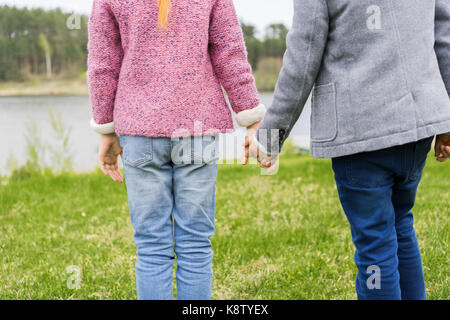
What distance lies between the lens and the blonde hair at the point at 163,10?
1657mm

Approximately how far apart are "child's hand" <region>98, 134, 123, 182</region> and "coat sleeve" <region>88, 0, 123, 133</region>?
0.32ft

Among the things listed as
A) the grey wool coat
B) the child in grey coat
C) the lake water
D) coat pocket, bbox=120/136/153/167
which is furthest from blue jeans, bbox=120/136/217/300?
the lake water

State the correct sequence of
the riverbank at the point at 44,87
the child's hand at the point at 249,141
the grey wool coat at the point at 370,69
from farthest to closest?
the riverbank at the point at 44,87 → the child's hand at the point at 249,141 → the grey wool coat at the point at 370,69

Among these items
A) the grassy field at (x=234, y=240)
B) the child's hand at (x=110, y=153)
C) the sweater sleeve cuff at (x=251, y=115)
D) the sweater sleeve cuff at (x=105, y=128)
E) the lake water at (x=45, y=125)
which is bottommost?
the grassy field at (x=234, y=240)

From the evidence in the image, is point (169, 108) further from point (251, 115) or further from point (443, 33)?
point (443, 33)

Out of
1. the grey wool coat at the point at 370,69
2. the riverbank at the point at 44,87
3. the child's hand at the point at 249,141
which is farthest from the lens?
the riverbank at the point at 44,87

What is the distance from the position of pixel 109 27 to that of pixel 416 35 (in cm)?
107

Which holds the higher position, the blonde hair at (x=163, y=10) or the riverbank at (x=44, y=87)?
the blonde hair at (x=163, y=10)

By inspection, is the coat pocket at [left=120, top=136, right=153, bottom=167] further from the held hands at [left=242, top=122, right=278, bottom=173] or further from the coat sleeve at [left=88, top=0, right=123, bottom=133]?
the held hands at [left=242, top=122, right=278, bottom=173]

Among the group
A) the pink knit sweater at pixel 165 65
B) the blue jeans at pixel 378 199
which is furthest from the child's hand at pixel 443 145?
the pink knit sweater at pixel 165 65

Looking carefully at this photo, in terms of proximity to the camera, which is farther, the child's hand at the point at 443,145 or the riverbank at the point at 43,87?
the riverbank at the point at 43,87

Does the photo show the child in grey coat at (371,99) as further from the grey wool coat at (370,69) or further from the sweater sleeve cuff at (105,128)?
the sweater sleeve cuff at (105,128)

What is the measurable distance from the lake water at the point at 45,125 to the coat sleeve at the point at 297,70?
3.92m
